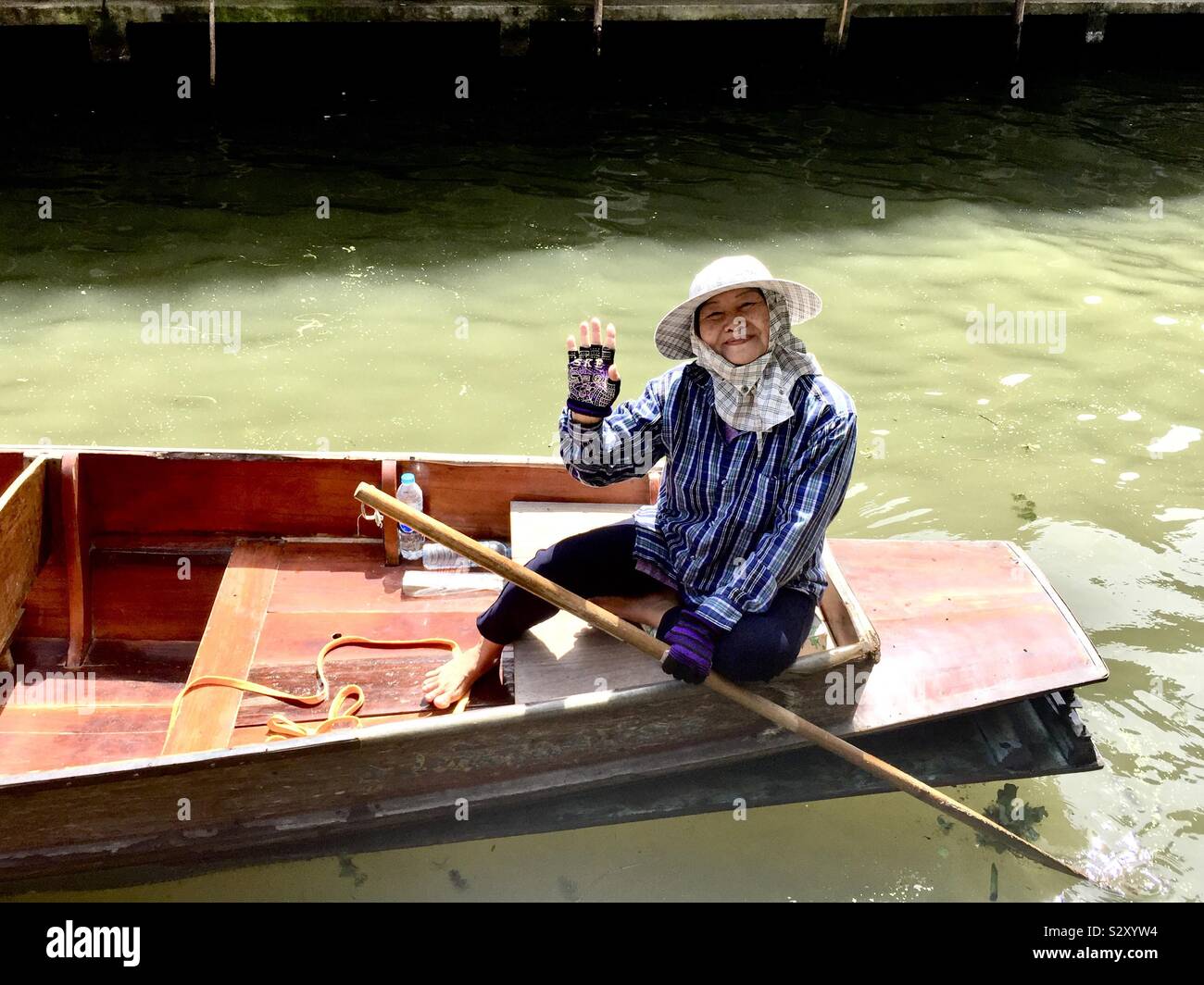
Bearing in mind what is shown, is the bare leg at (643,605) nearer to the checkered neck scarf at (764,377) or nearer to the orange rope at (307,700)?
the orange rope at (307,700)

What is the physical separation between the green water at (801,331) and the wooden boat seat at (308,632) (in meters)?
0.53

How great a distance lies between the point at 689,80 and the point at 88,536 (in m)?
9.15

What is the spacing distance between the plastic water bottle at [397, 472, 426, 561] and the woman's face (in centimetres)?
164

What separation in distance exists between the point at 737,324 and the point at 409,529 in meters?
1.82

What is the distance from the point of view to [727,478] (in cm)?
375

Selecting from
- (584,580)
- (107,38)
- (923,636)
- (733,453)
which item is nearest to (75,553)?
(584,580)

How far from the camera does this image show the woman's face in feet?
11.7

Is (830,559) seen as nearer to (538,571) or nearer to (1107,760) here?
(538,571)

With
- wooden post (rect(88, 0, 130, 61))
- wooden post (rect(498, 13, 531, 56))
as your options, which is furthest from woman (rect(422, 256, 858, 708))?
wooden post (rect(88, 0, 130, 61))

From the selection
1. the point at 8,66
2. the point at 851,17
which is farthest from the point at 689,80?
the point at 8,66

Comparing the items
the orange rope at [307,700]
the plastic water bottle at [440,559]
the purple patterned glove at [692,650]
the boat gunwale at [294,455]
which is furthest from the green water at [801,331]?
the boat gunwale at [294,455]

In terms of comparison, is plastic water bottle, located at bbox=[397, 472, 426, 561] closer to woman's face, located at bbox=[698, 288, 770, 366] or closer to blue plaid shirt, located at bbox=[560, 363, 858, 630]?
blue plaid shirt, located at bbox=[560, 363, 858, 630]

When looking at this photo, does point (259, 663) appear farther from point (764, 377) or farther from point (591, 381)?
point (764, 377)

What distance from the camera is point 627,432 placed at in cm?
384
